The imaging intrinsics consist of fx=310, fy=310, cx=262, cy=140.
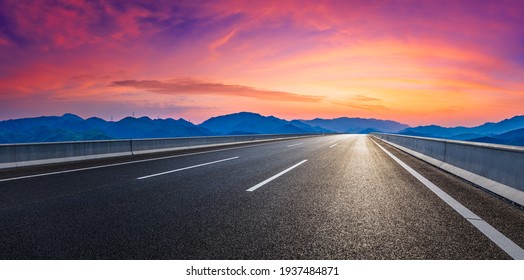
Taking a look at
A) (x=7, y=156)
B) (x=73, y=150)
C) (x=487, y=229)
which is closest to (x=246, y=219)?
(x=487, y=229)

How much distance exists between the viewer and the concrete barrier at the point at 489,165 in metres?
5.39

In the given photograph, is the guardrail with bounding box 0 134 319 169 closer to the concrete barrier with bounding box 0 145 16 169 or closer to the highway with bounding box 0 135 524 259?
the concrete barrier with bounding box 0 145 16 169

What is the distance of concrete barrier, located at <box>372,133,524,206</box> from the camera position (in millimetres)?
5391

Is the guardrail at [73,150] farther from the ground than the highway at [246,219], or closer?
farther from the ground

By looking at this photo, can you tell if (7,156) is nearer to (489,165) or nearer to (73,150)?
(73,150)

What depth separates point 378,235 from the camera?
3574 millimetres

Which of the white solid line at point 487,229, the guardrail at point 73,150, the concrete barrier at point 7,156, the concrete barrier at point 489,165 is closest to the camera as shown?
the white solid line at point 487,229

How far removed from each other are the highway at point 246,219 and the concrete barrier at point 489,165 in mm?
295

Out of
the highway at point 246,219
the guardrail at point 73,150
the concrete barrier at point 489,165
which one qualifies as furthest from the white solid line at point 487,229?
the guardrail at point 73,150

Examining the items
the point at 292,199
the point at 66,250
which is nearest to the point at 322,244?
the point at 292,199

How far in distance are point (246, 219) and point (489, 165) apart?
18.2 ft

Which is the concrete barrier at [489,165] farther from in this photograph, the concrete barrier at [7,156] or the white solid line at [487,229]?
the concrete barrier at [7,156]

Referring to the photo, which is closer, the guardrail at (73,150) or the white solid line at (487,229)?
the white solid line at (487,229)

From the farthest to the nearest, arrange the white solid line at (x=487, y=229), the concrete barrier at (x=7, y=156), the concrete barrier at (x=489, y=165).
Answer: the concrete barrier at (x=7, y=156) → the concrete barrier at (x=489, y=165) → the white solid line at (x=487, y=229)
